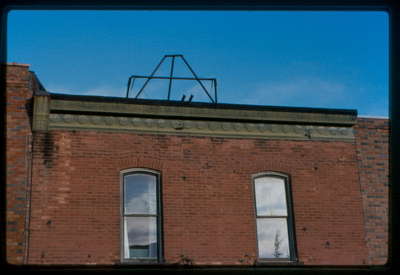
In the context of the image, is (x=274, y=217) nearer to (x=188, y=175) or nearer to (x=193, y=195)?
(x=193, y=195)

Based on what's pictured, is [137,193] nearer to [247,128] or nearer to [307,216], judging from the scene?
[247,128]

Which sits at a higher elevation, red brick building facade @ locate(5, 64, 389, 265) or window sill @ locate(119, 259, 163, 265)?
red brick building facade @ locate(5, 64, 389, 265)

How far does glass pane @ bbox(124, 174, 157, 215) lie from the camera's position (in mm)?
11656

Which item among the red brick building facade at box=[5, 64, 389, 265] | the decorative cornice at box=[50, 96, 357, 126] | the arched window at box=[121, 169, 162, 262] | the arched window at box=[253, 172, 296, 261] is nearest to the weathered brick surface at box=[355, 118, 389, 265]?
the red brick building facade at box=[5, 64, 389, 265]

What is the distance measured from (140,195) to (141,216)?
0.43 m

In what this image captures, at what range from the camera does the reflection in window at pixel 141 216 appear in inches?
449

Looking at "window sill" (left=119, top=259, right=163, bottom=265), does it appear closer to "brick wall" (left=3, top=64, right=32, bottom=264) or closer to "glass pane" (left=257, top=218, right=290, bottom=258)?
"brick wall" (left=3, top=64, right=32, bottom=264)

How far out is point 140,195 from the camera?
11750 millimetres

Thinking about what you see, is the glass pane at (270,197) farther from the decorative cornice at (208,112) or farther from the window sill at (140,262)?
the window sill at (140,262)

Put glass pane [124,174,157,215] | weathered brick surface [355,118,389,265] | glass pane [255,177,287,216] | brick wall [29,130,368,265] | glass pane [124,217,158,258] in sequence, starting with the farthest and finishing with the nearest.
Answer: weathered brick surface [355,118,389,265]
glass pane [255,177,287,216]
glass pane [124,174,157,215]
glass pane [124,217,158,258]
brick wall [29,130,368,265]

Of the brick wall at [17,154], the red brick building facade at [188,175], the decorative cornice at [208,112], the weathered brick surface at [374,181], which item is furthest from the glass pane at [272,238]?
the brick wall at [17,154]

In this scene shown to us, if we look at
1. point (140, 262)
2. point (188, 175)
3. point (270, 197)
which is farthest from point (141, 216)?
point (270, 197)

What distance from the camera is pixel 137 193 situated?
11.8 m

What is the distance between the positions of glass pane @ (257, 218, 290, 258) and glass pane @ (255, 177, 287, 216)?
170mm
